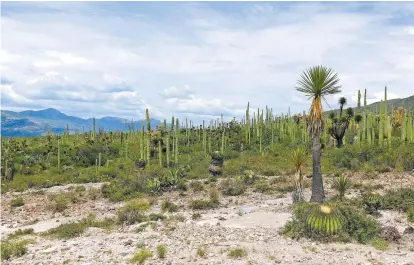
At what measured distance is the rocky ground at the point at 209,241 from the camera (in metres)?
11.2

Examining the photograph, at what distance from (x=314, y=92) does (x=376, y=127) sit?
27548 millimetres

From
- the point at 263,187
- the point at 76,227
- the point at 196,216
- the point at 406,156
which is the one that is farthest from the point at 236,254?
the point at 406,156

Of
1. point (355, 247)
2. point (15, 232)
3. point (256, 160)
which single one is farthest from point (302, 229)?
point (256, 160)

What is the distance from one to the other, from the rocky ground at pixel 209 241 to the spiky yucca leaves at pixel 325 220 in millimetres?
539

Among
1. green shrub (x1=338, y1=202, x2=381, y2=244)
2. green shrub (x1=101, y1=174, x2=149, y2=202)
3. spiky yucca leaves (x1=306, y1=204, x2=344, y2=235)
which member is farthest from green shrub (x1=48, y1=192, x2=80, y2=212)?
green shrub (x1=338, y1=202, x2=381, y2=244)

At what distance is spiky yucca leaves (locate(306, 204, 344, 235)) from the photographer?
1252 centimetres

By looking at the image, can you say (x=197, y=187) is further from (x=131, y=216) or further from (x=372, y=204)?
(x=372, y=204)

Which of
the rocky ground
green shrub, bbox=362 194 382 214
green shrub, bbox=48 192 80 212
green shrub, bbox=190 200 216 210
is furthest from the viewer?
green shrub, bbox=48 192 80 212

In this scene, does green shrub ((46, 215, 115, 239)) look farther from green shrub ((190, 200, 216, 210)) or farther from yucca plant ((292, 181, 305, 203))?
yucca plant ((292, 181, 305, 203))

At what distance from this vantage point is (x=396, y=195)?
648 inches

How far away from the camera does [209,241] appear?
12.8 m

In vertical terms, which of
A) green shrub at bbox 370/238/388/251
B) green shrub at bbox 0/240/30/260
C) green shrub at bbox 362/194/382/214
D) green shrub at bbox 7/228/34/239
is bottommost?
green shrub at bbox 7/228/34/239

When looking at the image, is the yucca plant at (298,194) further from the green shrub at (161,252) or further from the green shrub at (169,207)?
the green shrub at (161,252)

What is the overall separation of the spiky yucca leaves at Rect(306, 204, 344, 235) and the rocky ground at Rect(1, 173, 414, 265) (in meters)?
0.54
